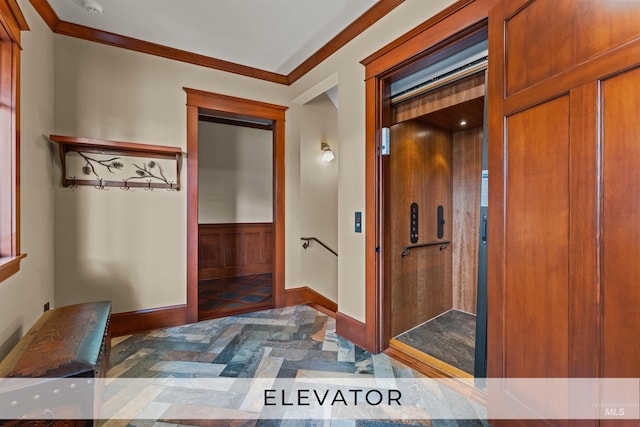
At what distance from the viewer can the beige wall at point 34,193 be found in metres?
1.80

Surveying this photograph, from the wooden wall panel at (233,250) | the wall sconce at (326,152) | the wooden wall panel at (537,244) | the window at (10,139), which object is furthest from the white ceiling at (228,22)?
the wooden wall panel at (233,250)

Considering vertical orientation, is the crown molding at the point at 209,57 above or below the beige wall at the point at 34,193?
above

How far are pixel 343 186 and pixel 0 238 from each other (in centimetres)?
242

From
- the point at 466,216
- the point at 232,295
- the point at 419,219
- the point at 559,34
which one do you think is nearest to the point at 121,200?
the point at 232,295

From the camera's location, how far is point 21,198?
75.3 inches

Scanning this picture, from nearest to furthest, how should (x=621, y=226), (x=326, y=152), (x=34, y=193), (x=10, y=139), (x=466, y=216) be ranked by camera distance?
(x=621, y=226) → (x=10, y=139) → (x=34, y=193) → (x=466, y=216) → (x=326, y=152)

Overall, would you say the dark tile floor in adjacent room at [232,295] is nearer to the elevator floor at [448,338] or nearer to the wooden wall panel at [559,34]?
the elevator floor at [448,338]

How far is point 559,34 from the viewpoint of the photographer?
126 cm

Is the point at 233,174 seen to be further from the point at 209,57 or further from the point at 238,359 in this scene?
the point at 238,359

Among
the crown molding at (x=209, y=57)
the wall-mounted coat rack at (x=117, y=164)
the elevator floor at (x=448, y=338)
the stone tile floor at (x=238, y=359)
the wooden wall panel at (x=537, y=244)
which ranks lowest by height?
the elevator floor at (x=448, y=338)

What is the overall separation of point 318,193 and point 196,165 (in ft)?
5.05

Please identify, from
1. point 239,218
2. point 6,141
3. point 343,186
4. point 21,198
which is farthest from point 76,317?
point 239,218

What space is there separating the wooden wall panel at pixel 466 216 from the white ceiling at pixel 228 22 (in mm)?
1904

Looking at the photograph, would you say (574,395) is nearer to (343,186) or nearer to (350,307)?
(350,307)
